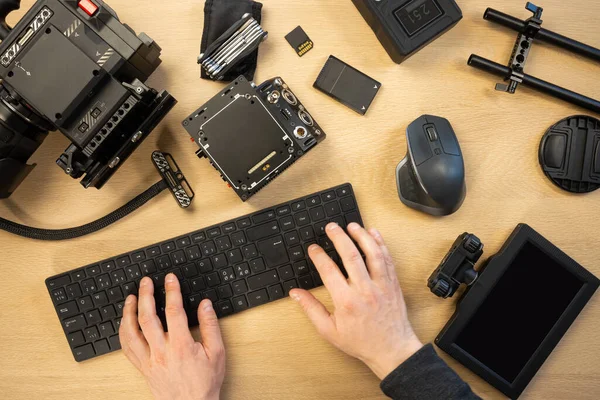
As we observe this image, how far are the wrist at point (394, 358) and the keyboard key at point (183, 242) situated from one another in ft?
1.40

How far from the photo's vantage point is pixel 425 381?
79 centimetres

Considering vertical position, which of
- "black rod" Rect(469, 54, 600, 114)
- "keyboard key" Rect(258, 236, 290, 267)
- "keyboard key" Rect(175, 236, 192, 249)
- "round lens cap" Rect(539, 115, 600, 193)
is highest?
"black rod" Rect(469, 54, 600, 114)

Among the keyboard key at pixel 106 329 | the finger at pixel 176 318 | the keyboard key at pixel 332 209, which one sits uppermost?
the keyboard key at pixel 332 209

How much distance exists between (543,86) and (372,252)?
48 centimetres

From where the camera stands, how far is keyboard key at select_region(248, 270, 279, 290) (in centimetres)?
86

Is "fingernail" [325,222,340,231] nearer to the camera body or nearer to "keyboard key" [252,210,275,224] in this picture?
"keyboard key" [252,210,275,224]

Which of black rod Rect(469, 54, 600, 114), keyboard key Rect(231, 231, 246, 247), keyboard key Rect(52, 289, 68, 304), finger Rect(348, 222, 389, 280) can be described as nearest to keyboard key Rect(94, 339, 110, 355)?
keyboard key Rect(52, 289, 68, 304)

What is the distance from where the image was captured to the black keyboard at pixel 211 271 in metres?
0.86

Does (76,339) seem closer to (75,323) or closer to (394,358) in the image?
(75,323)

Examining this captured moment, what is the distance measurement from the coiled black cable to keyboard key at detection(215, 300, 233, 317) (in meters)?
0.26

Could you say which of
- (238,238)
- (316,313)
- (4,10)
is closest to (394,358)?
(316,313)

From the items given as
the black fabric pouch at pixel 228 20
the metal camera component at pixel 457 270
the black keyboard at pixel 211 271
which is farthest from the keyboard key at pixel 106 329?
the metal camera component at pixel 457 270

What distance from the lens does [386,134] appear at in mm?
903

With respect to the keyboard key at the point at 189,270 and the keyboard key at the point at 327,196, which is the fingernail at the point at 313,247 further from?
the keyboard key at the point at 189,270
